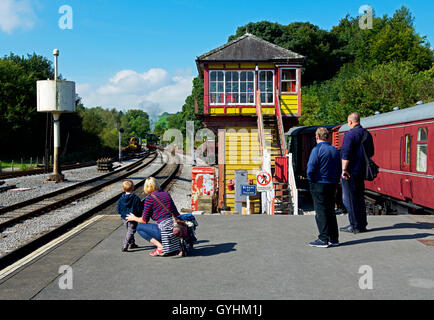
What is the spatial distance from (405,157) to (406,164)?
0.21 m

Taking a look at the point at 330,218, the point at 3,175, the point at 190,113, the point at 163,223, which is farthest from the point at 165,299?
the point at 190,113

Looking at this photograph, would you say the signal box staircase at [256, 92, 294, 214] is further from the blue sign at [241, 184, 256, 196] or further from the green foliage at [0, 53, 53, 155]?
the green foliage at [0, 53, 53, 155]

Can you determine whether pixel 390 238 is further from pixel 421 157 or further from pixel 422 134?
pixel 422 134

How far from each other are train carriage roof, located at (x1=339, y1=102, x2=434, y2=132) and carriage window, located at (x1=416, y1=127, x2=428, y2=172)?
355 mm

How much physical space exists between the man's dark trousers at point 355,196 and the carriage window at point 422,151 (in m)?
3.78

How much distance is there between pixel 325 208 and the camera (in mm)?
6418

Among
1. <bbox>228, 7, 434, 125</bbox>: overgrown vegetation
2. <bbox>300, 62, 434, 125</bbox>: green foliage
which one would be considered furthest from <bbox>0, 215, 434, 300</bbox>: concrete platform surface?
<bbox>228, 7, 434, 125</bbox>: overgrown vegetation

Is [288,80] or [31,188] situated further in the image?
[288,80]

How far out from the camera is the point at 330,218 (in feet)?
21.3

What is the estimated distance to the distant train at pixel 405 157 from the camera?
10.1 m

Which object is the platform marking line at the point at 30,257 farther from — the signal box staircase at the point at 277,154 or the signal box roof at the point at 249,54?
the signal box roof at the point at 249,54

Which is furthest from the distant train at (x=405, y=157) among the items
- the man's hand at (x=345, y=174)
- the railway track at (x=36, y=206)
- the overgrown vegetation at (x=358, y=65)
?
the overgrown vegetation at (x=358, y=65)

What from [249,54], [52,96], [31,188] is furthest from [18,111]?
[249,54]

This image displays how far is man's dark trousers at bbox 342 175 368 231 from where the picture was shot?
23.9ft
